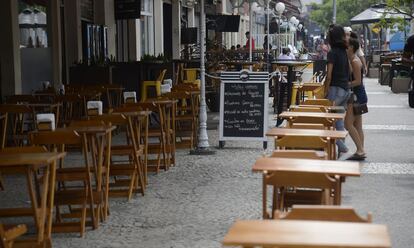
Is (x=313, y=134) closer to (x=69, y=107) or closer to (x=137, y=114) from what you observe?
(x=137, y=114)

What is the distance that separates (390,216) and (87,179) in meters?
2.89

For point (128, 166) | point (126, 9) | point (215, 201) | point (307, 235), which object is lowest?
point (215, 201)

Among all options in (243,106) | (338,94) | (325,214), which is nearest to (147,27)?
(243,106)

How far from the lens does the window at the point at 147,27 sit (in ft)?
77.4

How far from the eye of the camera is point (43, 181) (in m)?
5.75

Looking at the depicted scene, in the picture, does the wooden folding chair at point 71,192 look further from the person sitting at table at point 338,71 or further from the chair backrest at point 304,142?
the person sitting at table at point 338,71

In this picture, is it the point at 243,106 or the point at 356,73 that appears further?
the point at 243,106

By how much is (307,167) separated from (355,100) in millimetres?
6050

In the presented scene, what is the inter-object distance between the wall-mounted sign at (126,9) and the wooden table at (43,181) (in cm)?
1368

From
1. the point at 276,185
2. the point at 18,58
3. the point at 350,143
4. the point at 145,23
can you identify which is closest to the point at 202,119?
the point at 350,143

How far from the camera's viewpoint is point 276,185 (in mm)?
5105

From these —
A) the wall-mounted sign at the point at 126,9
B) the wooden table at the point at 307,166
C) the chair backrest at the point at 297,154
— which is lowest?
the chair backrest at the point at 297,154

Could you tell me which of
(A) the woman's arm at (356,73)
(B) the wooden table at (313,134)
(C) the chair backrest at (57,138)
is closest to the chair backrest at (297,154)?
(B) the wooden table at (313,134)

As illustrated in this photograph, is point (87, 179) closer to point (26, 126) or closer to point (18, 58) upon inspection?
point (26, 126)
